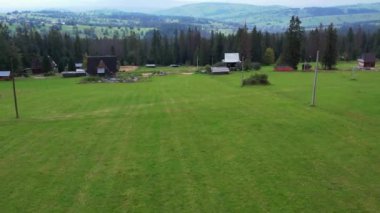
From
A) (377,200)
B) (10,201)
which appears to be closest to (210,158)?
(377,200)

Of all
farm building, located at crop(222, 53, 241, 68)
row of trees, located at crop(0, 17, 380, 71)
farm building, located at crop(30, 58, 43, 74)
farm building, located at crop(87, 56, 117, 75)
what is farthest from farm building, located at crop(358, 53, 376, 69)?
farm building, located at crop(30, 58, 43, 74)

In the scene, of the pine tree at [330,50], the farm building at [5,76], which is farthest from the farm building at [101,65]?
the pine tree at [330,50]

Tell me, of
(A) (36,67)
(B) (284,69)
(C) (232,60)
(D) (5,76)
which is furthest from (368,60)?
(A) (36,67)

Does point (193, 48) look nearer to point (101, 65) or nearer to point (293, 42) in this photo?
point (101, 65)

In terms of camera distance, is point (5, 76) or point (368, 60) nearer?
point (5, 76)

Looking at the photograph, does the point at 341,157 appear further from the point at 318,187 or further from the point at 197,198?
the point at 197,198
